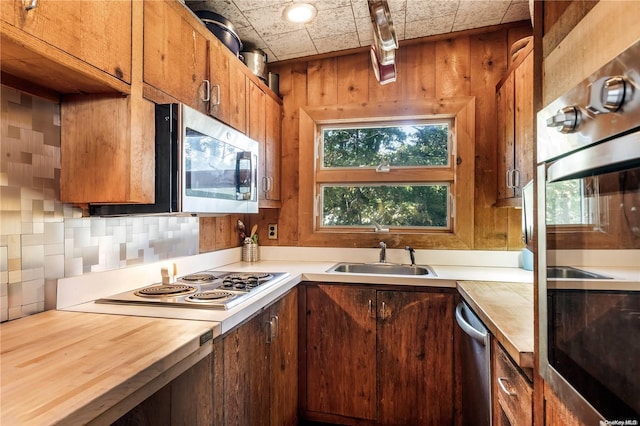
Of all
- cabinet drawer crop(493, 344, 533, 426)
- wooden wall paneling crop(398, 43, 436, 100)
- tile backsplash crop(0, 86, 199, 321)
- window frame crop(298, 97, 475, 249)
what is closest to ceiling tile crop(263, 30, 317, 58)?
window frame crop(298, 97, 475, 249)

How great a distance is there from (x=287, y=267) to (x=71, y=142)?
135cm

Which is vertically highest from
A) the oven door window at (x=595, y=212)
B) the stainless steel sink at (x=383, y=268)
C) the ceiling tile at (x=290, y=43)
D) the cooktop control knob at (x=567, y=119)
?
the ceiling tile at (x=290, y=43)

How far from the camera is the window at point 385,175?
249 centimetres

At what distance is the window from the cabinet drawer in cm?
142

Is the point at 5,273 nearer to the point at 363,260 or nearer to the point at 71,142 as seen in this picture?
the point at 71,142

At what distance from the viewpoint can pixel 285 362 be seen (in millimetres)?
1785

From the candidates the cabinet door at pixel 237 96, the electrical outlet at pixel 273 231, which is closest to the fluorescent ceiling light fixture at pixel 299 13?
the cabinet door at pixel 237 96

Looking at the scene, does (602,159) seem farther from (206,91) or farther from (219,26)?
(219,26)

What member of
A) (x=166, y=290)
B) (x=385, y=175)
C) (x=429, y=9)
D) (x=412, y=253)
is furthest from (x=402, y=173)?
(x=166, y=290)

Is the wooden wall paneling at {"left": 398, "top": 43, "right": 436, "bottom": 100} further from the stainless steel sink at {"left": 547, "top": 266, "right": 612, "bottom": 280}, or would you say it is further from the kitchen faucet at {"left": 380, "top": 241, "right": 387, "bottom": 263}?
the stainless steel sink at {"left": 547, "top": 266, "right": 612, "bottom": 280}

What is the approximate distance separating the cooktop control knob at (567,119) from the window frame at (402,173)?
182cm

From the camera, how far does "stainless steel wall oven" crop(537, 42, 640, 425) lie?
49 centimetres

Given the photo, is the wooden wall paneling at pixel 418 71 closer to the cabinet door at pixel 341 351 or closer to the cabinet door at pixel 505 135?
the cabinet door at pixel 505 135

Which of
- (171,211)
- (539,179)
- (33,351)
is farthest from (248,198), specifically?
(539,179)
